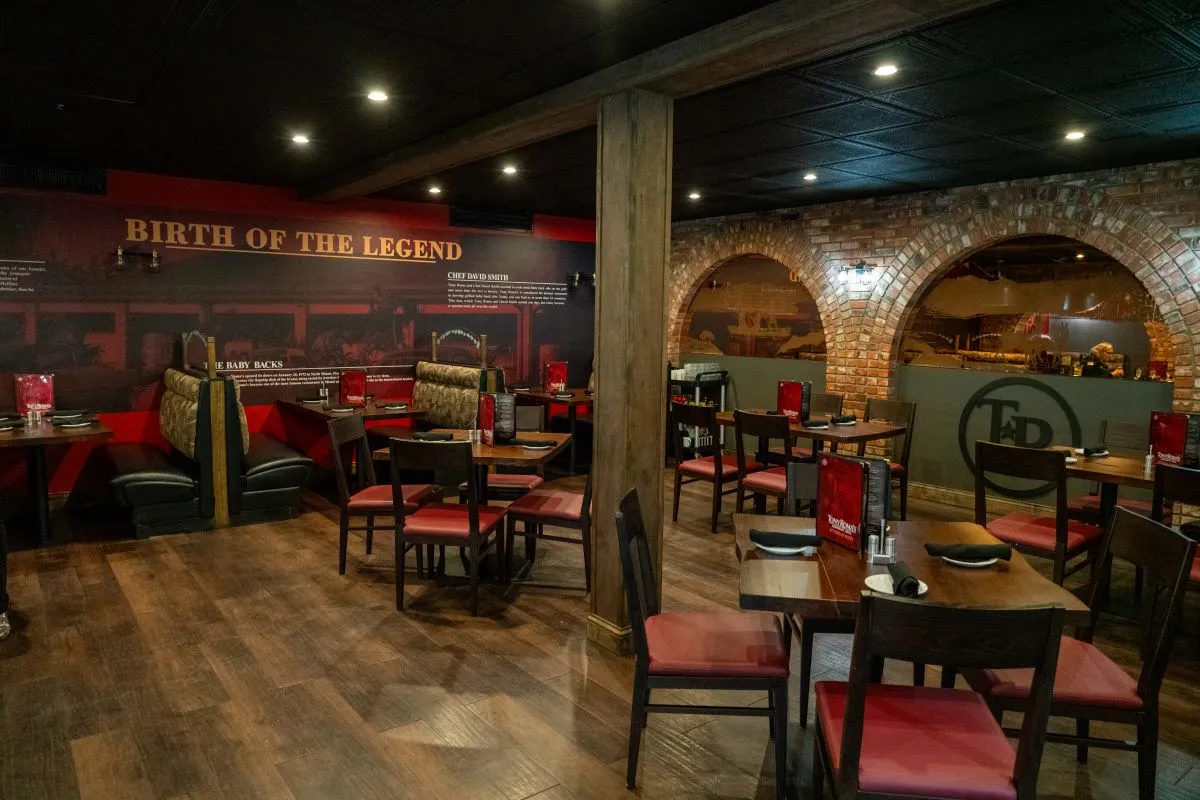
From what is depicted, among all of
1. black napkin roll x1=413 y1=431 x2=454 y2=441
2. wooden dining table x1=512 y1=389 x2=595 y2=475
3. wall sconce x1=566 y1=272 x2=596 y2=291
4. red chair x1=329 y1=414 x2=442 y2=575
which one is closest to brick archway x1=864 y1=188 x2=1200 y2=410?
wooden dining table x1=512 y1=389 x2=595 y2=475

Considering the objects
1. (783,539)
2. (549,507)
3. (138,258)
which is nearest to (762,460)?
(549,507)

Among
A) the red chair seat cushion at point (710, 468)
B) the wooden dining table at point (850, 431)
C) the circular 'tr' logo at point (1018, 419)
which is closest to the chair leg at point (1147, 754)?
the wooden dining table at point (850, 431)

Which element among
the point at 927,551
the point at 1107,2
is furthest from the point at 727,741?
the point at 1107,2

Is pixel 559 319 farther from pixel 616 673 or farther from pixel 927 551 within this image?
pixel 927 551

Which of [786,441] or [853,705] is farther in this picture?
[786,441]

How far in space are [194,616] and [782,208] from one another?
6.50 metres

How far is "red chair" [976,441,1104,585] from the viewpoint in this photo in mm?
3986

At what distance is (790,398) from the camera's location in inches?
251

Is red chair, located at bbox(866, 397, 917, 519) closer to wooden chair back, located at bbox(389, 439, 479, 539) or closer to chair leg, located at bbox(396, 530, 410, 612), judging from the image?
wooden chair back, located at bbox(389, 439, 479, 539)

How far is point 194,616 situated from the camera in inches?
165

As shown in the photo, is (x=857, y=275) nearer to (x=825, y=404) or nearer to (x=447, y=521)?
(x=825, y=404)

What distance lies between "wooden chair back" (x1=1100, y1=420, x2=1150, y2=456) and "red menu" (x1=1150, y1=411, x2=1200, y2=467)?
0.78 m

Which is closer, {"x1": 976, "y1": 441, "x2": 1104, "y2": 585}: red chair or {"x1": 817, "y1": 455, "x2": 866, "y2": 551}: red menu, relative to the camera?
{"x1": 817, "y1": 455, "x2": 866, "y2": 551}: red menu

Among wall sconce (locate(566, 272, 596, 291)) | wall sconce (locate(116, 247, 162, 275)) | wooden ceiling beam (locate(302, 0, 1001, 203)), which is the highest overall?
wooden ceiling beam (locate(302, 0, 1001, 203))
